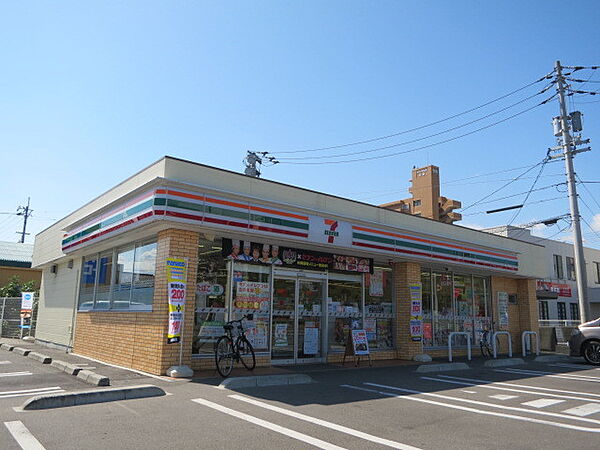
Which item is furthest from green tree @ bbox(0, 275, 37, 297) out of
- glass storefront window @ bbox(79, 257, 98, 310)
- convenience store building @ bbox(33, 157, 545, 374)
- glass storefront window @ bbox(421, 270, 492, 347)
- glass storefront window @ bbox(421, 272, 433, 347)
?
glass storefront window @ bbox(421, 270, 492, 347)

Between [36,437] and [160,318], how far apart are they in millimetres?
4885

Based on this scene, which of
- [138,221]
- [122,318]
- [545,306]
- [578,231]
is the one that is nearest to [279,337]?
[122,318]

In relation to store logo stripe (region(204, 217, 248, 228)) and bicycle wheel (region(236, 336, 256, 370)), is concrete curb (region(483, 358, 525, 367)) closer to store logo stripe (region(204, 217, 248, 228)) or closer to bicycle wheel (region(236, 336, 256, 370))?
bicycle wheel (region(236, 336, 256, 370))

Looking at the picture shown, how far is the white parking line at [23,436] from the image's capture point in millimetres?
4918

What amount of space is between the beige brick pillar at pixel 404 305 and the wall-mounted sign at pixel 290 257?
4.06ft

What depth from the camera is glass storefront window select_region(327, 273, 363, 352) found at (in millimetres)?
13781

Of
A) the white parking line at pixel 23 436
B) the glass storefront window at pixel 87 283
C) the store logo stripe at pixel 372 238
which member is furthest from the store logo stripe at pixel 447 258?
the white parking line at pixel 23 436

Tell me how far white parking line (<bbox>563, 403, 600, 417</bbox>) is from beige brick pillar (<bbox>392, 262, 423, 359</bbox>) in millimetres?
7307

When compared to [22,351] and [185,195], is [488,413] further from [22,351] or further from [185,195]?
[22,351]

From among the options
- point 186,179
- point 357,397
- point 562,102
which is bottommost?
point 357,397

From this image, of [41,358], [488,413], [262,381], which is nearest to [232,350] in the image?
[262,381]

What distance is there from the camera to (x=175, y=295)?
990 centimetres

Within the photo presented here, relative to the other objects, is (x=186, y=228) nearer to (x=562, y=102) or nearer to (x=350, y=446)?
(x=350, y=446)

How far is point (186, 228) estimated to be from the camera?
10414 millimetres
